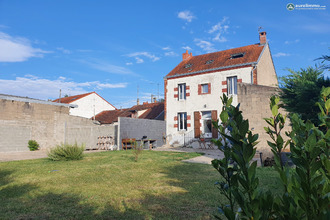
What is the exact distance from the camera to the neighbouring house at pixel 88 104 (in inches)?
1199

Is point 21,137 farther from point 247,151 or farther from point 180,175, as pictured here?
point 247,151

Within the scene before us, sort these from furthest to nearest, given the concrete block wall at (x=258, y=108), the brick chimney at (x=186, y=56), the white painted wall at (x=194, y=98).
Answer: the brick chimney at (x=186, y=56), the white painted wall at (x=194, y=98), the concrete block wall at (x=258, y=108)

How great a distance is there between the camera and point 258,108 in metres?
9.71

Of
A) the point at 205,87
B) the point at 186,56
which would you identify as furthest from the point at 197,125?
the point at 186,56

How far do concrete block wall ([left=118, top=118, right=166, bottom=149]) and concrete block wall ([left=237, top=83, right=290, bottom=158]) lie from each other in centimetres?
1071

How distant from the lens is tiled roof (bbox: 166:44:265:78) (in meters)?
19.4

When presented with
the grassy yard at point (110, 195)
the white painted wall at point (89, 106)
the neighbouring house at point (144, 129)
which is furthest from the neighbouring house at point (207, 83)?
the white painted wall at point (89, 106)

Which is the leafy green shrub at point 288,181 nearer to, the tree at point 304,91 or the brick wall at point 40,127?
the tree at point 304,91

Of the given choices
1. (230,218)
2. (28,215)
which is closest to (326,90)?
(230,218)

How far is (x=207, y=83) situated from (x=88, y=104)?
1846 cm

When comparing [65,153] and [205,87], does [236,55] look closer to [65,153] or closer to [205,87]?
[205,87]

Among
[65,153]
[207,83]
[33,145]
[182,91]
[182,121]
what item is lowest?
[33,145]

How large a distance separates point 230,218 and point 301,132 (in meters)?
0.72

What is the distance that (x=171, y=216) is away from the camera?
368 centimetres
